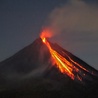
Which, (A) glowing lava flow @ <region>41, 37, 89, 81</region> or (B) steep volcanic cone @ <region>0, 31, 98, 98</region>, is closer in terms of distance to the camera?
(B) steep volcanic cone @ <region>0, 31, 98, 98</region>

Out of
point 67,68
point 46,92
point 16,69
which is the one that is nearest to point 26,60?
point 16,69

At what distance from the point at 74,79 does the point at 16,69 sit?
26.2m

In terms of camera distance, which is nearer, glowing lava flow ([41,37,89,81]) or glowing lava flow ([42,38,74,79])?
glowing lava flow ([41,37,89,81])

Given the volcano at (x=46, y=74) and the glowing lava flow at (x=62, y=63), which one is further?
the glowing lava flow at (x=62, y=63)

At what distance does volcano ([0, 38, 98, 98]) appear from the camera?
13538 centimetres

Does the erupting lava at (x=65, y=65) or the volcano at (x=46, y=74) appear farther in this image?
the erupting lava at (x=65, y=65)

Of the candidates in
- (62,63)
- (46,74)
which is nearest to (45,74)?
(46,74)

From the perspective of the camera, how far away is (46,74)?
15162cm

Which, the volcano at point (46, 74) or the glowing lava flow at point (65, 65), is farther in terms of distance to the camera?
the glowing lava flow at point (65, 65)

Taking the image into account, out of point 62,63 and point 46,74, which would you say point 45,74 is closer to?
point 46,74

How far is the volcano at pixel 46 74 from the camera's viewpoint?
135m

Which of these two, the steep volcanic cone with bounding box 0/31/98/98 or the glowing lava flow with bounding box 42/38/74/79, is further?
the glowing lava flow with bounding box 42/38/74/79

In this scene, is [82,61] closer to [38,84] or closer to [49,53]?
[49,53]

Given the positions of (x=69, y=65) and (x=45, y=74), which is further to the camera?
(x=69, y=65)
